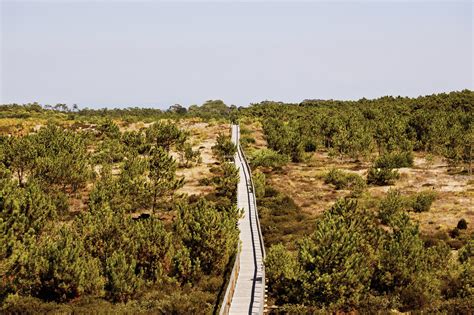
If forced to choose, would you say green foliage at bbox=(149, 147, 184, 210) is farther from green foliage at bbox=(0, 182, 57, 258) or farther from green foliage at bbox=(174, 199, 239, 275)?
green foliage at bbox=(174, 199, 239, 275)

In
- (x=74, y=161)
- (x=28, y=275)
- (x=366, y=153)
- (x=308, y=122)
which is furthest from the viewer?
(x=308, y=122)

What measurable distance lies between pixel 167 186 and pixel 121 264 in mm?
15845

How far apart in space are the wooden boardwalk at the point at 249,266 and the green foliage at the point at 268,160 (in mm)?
20013

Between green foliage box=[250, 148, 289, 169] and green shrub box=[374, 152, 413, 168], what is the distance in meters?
13.4

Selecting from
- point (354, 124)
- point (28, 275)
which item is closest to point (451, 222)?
point (28, 275)

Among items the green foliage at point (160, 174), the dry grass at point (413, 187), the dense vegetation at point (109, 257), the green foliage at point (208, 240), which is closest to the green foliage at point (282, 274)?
the dense vegetation at point (109, 257)

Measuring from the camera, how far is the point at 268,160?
6719 centimetres

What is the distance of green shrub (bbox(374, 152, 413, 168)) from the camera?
207 ft

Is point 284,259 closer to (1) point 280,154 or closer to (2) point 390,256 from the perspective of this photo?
(2) point 390,256

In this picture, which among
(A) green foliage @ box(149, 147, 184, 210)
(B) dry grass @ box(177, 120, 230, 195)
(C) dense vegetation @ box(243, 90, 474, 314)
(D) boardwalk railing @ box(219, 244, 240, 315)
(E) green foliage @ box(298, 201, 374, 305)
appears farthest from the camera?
(B) dry grass @ box(177, 120, 230, 195)

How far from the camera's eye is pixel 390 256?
25922 millimetres

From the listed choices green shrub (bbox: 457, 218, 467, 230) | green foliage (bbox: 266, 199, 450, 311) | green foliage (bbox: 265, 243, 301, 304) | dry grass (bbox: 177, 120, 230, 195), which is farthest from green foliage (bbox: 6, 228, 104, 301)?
green shrub (bbox: 457, 218, 467, 230)

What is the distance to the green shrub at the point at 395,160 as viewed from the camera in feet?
207

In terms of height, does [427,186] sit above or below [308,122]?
below
